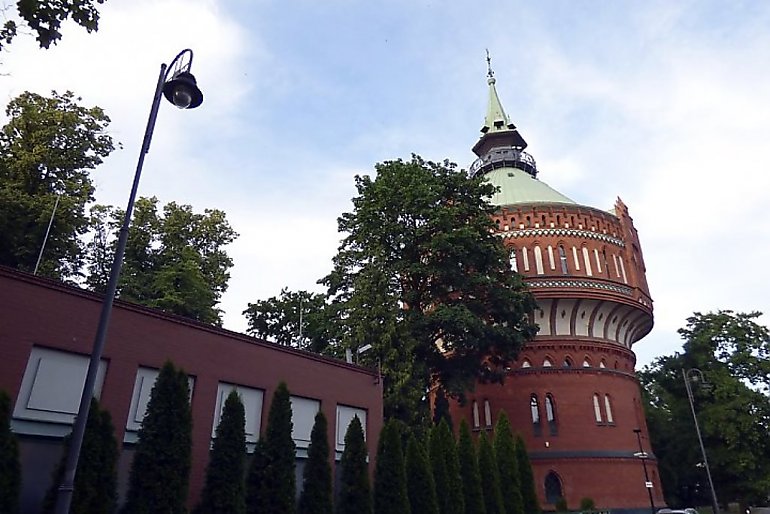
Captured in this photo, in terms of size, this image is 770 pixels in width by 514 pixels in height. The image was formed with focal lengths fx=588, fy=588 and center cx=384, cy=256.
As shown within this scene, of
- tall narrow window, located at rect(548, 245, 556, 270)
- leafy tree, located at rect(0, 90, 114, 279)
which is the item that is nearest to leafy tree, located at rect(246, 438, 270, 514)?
leafy tree, located at rect(0, 90, 114, 279)

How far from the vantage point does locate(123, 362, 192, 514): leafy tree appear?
11781mm

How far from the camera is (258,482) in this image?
1444 cm

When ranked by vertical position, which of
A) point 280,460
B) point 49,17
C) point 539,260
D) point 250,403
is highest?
point 539,260

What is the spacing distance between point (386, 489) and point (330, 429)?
2992mm

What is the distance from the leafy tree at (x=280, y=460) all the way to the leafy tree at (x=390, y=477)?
3.65 m

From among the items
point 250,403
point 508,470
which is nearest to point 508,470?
point 508,470

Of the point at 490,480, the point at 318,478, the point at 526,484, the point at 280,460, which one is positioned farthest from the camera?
the point at 526,484

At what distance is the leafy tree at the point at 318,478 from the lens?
1513 centimetres

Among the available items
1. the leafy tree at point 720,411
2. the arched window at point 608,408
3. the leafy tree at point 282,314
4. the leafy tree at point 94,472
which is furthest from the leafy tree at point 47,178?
the leafy tree at point 720,411

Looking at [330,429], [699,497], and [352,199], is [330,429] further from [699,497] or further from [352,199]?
[699,497]

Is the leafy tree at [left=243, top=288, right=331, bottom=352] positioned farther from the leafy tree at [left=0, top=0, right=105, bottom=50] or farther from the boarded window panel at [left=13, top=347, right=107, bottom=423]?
the leafy tree at [left=0, top=0, right=105, bottom=50]

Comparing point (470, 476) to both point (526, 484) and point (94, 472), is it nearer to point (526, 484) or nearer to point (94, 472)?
point (526, 484)

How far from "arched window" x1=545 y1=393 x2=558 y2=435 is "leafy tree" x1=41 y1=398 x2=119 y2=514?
91.0 ft

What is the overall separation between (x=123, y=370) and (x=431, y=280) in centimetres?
1835
